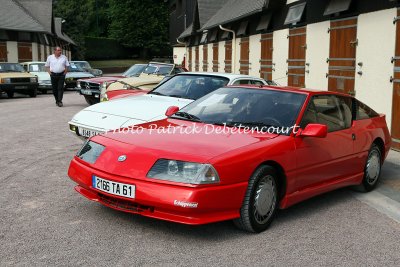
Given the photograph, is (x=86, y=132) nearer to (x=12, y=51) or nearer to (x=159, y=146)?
(x=159, y=146)

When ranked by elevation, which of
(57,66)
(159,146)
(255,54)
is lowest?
(159,146)

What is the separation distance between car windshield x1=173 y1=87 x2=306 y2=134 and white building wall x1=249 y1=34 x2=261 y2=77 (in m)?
12.7

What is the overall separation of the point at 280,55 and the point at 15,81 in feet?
38.6

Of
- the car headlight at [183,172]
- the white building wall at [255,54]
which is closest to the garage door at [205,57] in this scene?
the white building wall at [255,54]

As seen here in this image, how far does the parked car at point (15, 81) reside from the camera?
21.7m

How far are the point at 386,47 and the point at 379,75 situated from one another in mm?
554

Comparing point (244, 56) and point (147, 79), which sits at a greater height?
point (244, 56)

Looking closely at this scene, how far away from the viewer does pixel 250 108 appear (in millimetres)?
5590

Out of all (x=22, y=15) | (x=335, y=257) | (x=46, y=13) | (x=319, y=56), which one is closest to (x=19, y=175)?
(x=335, y=257)

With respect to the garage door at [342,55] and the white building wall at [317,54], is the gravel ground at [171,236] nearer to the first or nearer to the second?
the garage door at [342,55]

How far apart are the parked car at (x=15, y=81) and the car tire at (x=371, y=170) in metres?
18.2

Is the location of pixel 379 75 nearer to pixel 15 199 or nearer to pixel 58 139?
pixel 58 139

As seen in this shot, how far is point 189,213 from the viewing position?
4297 mm

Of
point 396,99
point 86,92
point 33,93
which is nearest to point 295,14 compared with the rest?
point 396,99
